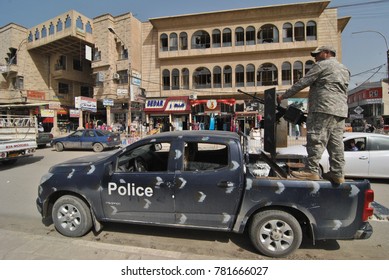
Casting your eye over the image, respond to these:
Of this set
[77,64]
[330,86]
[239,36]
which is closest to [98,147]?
[330,86]

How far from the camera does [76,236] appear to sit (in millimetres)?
3539

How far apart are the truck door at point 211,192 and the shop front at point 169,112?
20508mm

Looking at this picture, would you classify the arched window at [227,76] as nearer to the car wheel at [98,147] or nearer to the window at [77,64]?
the car wheel at [98,147]

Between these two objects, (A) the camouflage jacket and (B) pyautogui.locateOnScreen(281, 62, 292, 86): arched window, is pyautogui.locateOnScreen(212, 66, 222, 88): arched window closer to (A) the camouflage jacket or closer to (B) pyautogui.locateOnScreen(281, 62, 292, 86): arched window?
(B) pyautogui.locateOnScreen(281, 62, 292, 86): arched window

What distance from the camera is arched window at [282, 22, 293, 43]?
2178cm

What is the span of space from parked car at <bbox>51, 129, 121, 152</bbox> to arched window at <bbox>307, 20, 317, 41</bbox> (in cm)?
1998

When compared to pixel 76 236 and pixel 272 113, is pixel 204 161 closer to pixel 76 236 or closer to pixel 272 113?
pixel 272 113

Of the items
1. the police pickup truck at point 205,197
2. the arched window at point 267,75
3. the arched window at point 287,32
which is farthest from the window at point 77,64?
the police pickup truck at point 205,197

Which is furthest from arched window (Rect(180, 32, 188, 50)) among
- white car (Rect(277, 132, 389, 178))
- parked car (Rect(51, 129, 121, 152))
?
white car (Rect(277, 132, 389, 178))

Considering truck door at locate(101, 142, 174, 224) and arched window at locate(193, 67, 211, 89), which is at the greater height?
arched window at locate(193, 67, 211, 89)

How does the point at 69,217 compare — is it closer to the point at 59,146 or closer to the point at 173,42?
the point at 59,146

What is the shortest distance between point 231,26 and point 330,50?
22.0 m

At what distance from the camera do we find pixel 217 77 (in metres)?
23.6

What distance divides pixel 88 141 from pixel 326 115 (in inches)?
538
